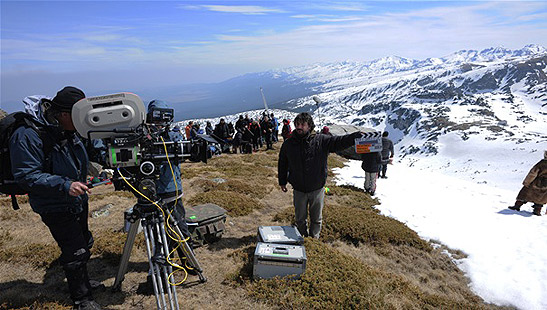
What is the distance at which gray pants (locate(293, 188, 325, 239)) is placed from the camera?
698 cm

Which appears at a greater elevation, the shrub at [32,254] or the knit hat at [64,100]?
the knit hat at [64,100]

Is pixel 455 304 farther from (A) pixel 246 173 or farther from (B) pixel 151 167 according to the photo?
(A) pixel 246 173

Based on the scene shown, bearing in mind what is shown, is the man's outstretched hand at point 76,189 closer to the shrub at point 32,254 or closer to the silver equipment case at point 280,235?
the silver equipment case at point 280,235

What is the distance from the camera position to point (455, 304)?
6.08 metres

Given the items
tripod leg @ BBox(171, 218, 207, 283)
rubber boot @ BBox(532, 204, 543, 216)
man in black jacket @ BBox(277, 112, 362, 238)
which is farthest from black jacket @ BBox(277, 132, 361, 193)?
rubber boot @ BBox(532, 204, 543, 216)

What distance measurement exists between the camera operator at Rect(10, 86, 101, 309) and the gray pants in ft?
15.1

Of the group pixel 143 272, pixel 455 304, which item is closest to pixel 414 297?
pixel 455 304

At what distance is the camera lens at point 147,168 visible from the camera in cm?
409

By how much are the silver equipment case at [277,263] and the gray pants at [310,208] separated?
1560 mm

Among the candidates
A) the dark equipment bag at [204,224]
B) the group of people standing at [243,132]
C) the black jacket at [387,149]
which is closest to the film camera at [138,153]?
the dark equipment bag at [204,224]

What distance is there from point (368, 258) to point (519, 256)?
15.6 ft

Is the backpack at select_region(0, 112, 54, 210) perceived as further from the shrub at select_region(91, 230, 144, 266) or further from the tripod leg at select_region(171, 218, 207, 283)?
the shrub at select_region(91, 230, 144, 266)

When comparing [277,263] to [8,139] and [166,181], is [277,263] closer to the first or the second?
[166,181]

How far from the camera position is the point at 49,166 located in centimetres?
395
